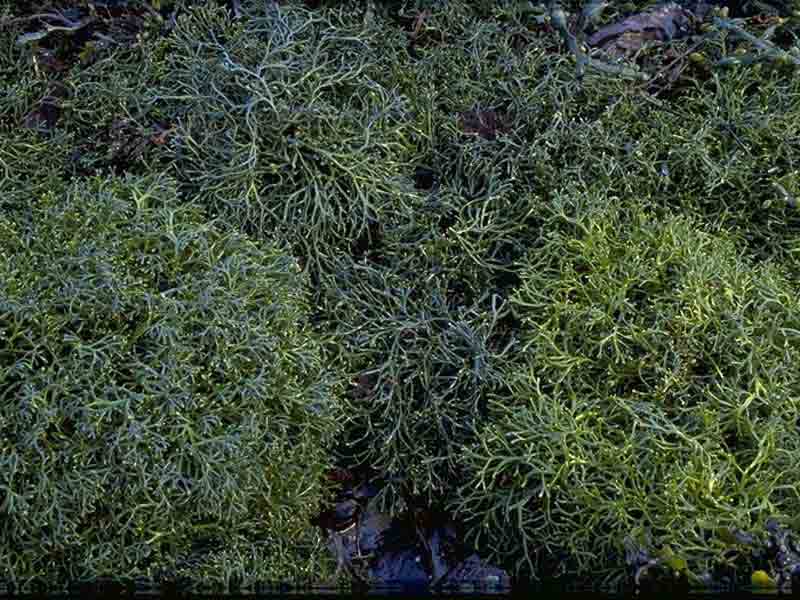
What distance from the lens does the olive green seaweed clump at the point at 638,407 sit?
6.99ft

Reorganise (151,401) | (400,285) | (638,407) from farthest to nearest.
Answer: (400,285), (638,407), (151,401)

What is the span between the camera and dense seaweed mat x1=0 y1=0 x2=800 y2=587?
2.11m

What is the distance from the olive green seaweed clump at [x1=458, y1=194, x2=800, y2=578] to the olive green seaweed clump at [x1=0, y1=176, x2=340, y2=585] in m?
0.41

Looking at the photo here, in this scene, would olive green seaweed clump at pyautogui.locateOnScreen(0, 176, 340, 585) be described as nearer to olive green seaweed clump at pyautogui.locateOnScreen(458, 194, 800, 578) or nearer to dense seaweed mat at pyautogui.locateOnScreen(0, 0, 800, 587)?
dense seaweed mat at pyautogui.locateOnScreen(0, 0, 800, 587)

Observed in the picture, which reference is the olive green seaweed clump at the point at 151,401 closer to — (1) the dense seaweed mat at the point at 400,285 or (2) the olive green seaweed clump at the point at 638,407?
(1) the dense seaweed mat at the point at 400,285

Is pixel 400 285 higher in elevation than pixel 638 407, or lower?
lower

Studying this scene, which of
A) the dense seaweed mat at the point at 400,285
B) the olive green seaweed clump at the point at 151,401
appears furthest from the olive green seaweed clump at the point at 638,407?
the olive green seaweed clump at the point at 151,401

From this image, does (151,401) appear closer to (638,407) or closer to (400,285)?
(400,285)

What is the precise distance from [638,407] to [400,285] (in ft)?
2.11

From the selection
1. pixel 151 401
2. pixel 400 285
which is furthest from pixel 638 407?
pixel 151 401

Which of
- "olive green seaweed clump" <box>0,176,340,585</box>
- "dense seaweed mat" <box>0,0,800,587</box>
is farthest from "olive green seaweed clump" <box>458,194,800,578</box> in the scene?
"olive green seaweed clump" <box>0,176,340,585</box>

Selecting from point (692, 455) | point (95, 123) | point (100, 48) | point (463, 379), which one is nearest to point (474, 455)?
point (463, 379)

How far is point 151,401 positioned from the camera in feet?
6.99

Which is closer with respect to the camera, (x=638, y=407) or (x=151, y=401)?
(x=151, y=401)
